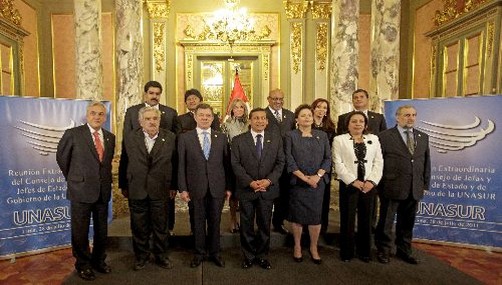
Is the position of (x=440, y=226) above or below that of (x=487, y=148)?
below

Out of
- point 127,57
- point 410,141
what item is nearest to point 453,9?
point 410,141

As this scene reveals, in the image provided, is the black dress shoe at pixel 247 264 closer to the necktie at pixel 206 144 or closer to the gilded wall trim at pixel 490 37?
the necktie at pixel 206 144

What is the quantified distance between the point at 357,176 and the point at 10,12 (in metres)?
7.23

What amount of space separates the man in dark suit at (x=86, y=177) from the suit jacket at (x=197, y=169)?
61cm

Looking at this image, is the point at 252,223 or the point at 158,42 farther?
the point at 158,42

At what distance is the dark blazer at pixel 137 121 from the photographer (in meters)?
3.57

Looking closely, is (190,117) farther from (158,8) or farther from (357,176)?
(158,8)

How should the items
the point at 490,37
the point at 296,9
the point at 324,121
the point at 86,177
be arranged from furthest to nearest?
1. the point at 296,9
2. the point at 490,37
3. the point at 324,121
4. the point at 86,177

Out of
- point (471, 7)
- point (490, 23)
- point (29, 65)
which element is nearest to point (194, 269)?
point (490, 23)

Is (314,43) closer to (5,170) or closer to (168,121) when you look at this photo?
(168,121)

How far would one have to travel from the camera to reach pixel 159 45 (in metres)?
8.30

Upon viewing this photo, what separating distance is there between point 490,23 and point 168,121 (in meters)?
5.39

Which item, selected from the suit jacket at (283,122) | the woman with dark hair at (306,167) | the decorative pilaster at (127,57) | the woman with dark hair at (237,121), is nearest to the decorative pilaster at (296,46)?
the decorative pilaster at (127,57)

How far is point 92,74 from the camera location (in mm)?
5137
